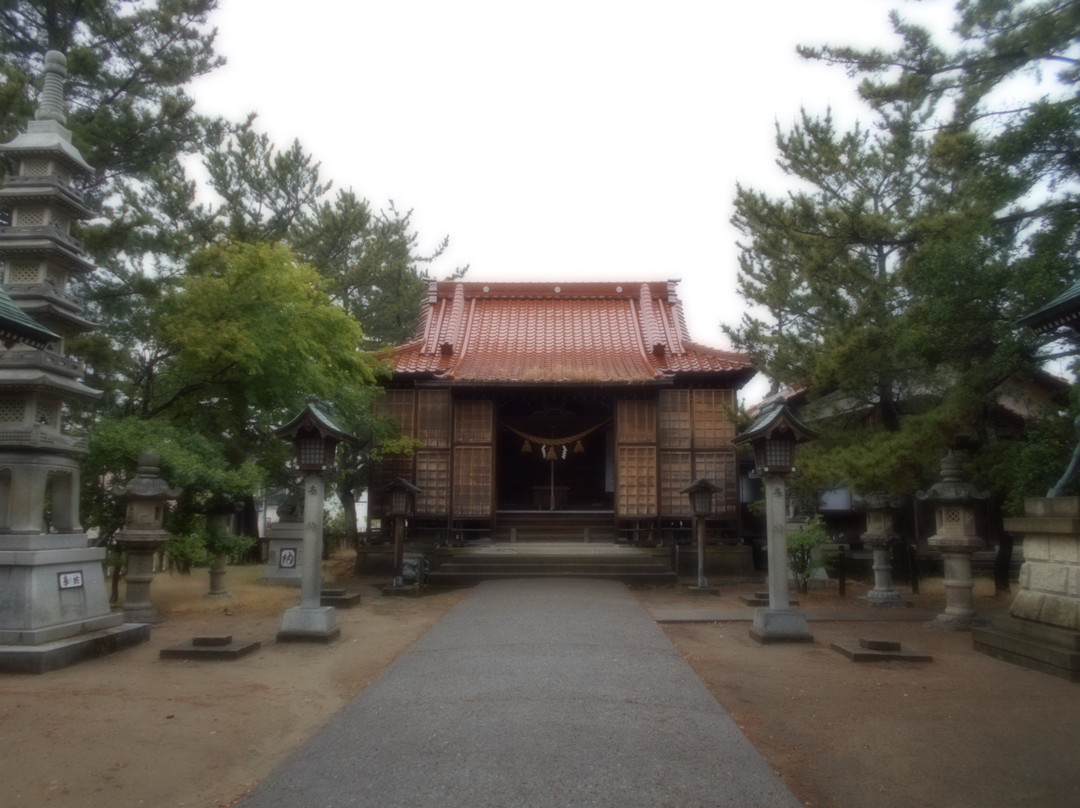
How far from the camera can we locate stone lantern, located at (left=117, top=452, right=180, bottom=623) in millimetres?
10094

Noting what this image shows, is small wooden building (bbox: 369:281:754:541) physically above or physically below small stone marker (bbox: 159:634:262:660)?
above

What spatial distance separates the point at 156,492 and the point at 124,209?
580 centimetres

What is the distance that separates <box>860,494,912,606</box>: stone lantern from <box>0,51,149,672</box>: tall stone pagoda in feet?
35.3

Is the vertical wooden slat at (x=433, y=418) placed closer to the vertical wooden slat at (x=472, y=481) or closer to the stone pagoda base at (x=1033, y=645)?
the vertical wooden slat at (x=472, y=481)

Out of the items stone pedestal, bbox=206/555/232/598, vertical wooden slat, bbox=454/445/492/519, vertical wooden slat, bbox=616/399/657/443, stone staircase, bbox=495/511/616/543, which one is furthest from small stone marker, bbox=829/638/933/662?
stone pedestal, bbox=206/555/232/598

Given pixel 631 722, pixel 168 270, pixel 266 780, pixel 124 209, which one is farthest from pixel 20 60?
pixel 631 722

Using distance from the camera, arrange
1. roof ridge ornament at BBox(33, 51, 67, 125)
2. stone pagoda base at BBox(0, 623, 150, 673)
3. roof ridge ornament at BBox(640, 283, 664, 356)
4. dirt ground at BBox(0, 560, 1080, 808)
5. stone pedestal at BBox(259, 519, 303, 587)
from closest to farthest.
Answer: dirt ground at BBox(0, 560, 1080, 808) < stone pagoda base at BBox(0, 623, 150, 673) < roof ridge ornament at BBox(33, 51, 67, 125) < stone pedestal at BBox(259, 519, 303, 587) < roof ridge ornament at BBox(640, 283, 664, 356)

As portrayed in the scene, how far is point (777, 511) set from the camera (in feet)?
29.9

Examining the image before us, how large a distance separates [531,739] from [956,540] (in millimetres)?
7841

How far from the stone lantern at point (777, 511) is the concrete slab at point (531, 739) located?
68.5 inches

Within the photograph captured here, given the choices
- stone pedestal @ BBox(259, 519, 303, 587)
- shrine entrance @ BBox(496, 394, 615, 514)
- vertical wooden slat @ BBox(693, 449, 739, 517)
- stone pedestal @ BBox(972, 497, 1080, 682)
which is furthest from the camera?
shrine entrance @ BBox(496, 394, 615, 514)

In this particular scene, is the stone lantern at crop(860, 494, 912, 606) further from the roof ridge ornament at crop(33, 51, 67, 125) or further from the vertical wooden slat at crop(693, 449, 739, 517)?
the roof ridge ornament at crop(33, 51, 67, 125)

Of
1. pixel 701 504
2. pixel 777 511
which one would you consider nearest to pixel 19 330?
pixel 777 511

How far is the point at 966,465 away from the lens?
36.7ft
